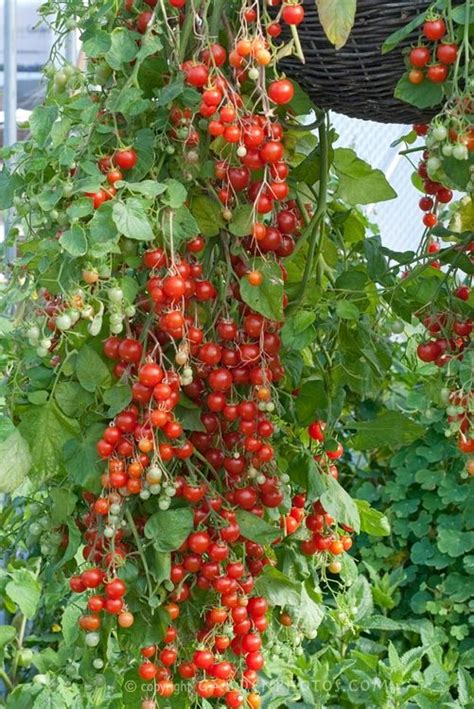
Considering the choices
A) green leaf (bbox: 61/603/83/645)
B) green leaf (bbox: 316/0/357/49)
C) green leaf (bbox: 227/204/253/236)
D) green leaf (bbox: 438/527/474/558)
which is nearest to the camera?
green leaf (bbox: 316/0/357/49)

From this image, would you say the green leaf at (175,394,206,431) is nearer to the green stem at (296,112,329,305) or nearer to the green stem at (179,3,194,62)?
A: the green stem at (296,112,329,305)

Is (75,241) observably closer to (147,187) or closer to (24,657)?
(147,187)

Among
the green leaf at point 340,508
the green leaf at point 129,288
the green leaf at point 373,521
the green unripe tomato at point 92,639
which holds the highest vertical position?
the green leaf at point 129,288

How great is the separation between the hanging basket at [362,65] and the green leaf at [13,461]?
13.7 inches

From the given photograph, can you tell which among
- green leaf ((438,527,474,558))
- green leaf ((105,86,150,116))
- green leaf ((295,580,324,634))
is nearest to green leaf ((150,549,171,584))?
green leaf ((295,580,324,634))

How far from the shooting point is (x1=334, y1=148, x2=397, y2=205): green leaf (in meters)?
1.00

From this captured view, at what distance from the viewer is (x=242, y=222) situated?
83 cm

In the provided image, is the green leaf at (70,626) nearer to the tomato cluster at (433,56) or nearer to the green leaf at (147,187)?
the green leaf at (147,187)

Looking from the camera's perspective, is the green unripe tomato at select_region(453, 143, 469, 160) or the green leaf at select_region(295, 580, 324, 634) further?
the green leaf at select_region(295, 580, 324, 634)

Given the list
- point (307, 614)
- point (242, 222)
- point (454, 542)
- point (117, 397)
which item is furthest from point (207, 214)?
point (454, 542)

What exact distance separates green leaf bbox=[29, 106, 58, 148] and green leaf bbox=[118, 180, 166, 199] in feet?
0.49

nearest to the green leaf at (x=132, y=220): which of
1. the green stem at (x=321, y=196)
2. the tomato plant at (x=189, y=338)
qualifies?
the tomato plant at (x=189, y=338)

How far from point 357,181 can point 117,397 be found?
31 cm

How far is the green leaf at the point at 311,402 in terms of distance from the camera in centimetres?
98
